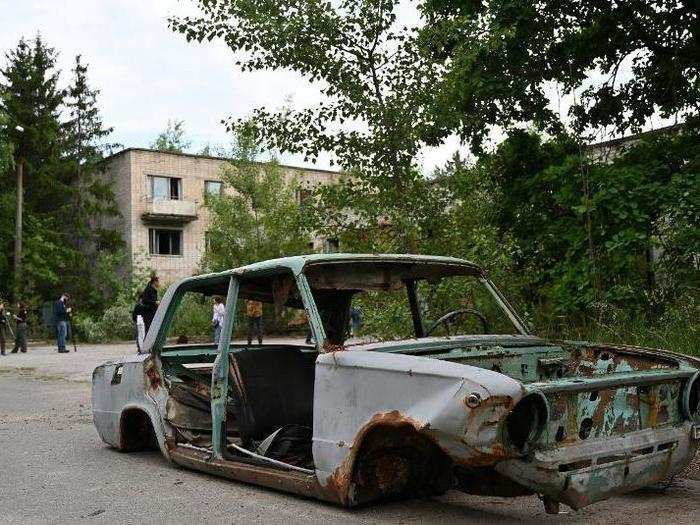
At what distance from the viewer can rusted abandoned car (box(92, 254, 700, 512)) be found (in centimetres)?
398

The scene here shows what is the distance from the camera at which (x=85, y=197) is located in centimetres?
4703

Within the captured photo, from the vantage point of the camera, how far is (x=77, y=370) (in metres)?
17.5

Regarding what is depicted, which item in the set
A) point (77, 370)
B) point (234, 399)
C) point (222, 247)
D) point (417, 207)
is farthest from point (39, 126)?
point (234, 399)

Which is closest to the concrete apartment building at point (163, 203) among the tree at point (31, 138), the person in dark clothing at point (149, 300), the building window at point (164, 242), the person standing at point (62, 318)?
the building window at point (164, 242)

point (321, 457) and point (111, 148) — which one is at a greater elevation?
point (111, 148)

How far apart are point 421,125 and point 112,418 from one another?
5.09m

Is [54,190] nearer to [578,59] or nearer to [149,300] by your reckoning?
[149,300]

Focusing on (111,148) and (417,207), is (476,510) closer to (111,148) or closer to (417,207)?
(417,207)

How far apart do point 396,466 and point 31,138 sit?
42.6 meters

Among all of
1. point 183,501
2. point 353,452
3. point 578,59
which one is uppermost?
point 578,59

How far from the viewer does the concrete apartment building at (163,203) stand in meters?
45.4

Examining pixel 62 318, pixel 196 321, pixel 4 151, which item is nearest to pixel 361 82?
pixel 62 318

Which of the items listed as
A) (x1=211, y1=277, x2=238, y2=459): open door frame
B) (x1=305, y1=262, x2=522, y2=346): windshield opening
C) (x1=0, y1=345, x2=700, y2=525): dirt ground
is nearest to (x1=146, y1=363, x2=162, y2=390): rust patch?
(x1=0, y1=345, x2=700, y2=525): dirt ground

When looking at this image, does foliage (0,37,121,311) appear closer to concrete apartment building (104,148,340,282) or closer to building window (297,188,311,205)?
concrete apartment building (104,148,340,282)
